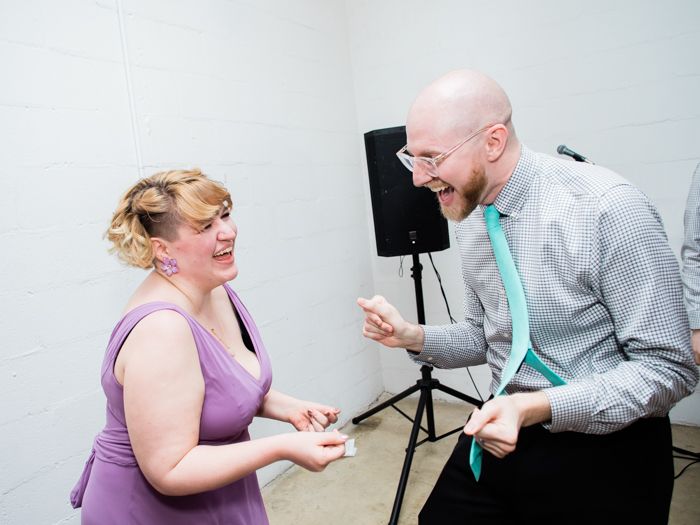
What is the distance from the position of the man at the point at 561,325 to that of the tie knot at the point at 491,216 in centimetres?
1

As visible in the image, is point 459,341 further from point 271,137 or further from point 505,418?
point 271,137

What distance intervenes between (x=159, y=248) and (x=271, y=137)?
55.4 inches

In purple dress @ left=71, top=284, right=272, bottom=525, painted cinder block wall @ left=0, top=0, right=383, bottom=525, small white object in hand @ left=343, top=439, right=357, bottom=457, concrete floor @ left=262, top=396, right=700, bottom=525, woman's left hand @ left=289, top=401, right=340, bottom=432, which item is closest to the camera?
purple dress @ left=71, top=284, right=272, bottom=525

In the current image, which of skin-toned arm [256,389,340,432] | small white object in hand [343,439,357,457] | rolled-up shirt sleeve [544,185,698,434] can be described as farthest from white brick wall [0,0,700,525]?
rolled-up shirt sleeve [544,185,698,434]

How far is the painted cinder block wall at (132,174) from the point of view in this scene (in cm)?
161

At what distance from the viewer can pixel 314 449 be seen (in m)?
1.15

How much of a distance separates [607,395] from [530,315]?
260 millimetres

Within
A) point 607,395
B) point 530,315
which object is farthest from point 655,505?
point 530,315

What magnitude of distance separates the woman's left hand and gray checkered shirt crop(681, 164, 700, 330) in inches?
55.2

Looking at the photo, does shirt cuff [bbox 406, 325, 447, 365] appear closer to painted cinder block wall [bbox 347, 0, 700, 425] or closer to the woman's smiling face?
the woman's smiling face

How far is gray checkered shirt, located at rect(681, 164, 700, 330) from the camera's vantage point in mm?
1890

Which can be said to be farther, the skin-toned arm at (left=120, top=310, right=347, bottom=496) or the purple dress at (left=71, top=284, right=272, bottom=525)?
the purple dress at (left=71, top=284, right=272, bottom=525)

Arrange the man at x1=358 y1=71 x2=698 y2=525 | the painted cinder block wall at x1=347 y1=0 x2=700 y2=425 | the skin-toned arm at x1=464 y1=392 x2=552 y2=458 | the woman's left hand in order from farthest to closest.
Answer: the painted cinder block wall at x1=347 y1=0 x2=700 y2=425
the woman's left hand
the man at x1=358 y1=71 x2=698 y2=525
the skin-toned arm at x1=464 y1=392 x2=552 y2=458

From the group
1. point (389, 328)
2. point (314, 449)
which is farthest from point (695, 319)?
point (314, 449)
